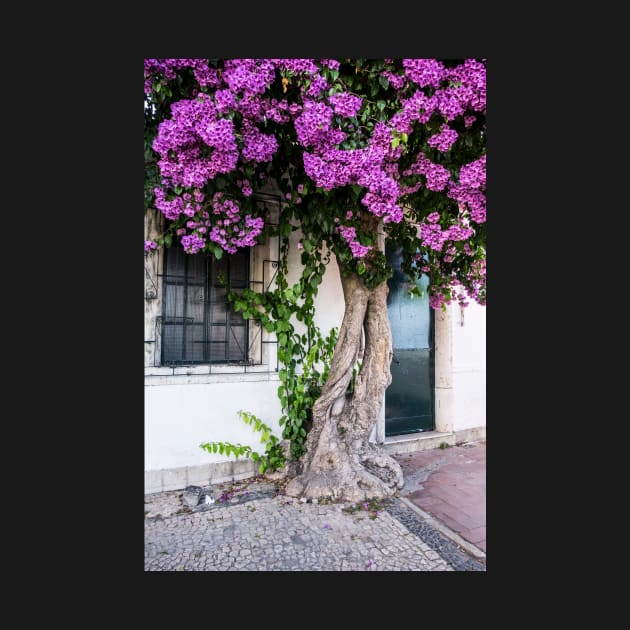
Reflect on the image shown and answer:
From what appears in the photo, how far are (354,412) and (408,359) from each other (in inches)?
71.9

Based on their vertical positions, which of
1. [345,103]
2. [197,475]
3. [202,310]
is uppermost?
[345,103]

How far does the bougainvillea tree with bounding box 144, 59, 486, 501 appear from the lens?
2430 millimetres

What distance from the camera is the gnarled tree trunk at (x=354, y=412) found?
11.3 ft

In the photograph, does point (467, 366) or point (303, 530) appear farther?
point (467, 366)

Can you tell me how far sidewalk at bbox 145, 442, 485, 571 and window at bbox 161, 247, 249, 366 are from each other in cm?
127

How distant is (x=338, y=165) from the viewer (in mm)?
2516

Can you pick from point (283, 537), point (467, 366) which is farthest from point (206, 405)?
point (467, 366)

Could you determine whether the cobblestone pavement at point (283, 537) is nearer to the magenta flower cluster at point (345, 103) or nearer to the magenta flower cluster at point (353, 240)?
the magenta flower cluster at point (353, 240)

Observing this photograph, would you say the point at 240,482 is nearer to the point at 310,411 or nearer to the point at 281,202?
the point at 310,411

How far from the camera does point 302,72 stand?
238 cm

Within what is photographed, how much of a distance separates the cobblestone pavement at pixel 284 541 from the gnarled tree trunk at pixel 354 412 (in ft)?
0.90

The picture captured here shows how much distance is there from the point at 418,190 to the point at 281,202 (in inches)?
58.2

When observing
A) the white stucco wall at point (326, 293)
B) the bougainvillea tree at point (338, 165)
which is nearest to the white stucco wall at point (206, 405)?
the white stucco wall at point (326, 293)

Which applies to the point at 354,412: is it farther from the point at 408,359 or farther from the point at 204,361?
the point at 408,359
